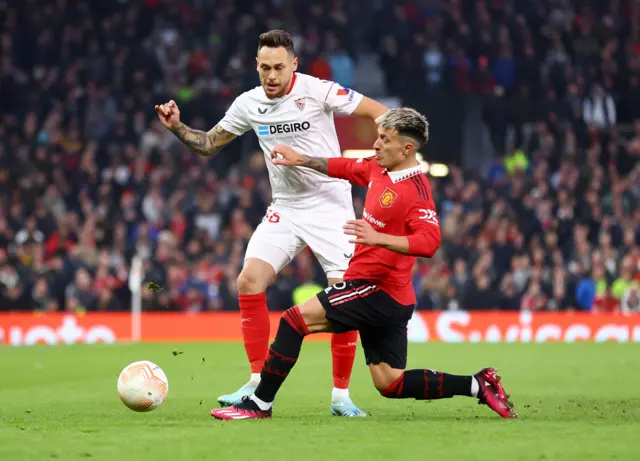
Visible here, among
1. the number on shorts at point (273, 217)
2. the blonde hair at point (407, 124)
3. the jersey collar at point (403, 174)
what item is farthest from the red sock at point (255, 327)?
the blonde hair at point (407, 124)

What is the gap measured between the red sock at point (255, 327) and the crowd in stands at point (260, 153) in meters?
10.7

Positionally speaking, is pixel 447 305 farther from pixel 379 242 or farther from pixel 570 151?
pixel 379 242

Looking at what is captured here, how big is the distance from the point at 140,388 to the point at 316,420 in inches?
45.1

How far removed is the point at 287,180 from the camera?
838cm

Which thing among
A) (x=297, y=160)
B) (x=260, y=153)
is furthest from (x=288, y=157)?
(x=260, y=153)

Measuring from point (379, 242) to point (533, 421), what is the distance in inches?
60.3

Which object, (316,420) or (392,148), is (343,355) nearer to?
(316,420)

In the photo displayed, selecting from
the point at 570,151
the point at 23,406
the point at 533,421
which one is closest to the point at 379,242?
the point at 533,421

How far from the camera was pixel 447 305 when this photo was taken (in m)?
19.2

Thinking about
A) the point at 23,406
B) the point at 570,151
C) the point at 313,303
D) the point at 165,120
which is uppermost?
the point at 570,151

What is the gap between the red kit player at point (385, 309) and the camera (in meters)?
7.05

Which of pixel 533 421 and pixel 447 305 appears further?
pixel 447 305

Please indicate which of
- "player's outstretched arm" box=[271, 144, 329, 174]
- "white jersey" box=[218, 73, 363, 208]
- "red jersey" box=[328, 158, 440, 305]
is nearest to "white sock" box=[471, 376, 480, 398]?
"red jersey" box=[328, 158, 440, 305]

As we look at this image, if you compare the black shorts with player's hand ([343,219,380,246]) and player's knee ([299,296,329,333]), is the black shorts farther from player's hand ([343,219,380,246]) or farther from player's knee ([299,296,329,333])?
player's hand ([343,219,380,246])
